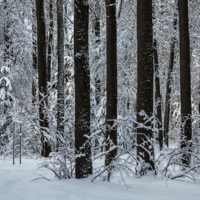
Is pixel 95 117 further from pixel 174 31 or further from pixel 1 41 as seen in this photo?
pixel 174 31

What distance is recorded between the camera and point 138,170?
6.20 m

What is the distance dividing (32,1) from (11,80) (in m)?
4.23

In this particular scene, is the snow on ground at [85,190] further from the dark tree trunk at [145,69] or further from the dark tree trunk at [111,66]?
the dark tree trunk at [111,66]

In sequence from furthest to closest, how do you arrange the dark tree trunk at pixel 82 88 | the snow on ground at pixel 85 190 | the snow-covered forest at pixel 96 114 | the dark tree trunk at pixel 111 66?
the dark tree trunk at pixel 111 66
the dark tree trunk at pixel 82 88
the snow-covered forest at pixel 96 114
the snow on ground at pixel 85 190

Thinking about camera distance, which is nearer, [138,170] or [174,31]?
[138,170]

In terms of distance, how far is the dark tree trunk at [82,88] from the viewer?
5.25 meters

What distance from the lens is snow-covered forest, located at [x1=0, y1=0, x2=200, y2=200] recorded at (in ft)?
16.5

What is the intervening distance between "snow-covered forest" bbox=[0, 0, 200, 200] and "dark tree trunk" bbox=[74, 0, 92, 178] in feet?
0.07

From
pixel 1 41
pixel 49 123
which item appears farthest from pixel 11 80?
pixel 49 123

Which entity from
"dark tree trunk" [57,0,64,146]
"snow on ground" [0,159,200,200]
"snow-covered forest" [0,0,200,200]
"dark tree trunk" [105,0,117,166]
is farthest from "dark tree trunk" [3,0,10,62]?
"snow on ground" [0,159,200,200]

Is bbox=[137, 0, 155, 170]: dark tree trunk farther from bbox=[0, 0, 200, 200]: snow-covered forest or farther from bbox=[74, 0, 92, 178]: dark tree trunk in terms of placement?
bbox=[74, 0, 92, 178]: dark tree trunk

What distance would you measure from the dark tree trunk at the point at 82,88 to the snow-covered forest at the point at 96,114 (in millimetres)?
20

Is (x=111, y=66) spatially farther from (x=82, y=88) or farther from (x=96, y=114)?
(x=96, y=114)

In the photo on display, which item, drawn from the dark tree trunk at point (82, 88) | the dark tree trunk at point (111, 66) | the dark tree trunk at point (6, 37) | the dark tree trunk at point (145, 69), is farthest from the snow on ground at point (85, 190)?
the dark tree trunk at point (6, 37)
